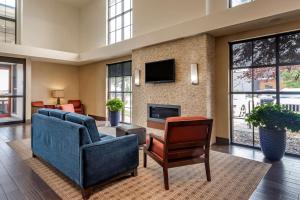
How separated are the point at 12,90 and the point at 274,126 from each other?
8901 mm

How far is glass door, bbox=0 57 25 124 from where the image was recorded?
292 inches

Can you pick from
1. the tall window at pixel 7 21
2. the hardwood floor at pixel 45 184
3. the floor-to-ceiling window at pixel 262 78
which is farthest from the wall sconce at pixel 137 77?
the tall window at pixel 7 21

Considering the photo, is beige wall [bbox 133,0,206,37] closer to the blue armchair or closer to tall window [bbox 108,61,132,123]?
tall window [bbox 108,61,132,123]

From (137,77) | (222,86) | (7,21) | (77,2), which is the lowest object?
(222,86)

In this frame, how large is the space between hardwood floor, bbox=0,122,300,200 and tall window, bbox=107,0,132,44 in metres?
5.71

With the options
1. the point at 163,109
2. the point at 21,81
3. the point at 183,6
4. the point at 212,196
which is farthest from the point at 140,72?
the point at 21,81

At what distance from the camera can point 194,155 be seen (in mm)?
2707

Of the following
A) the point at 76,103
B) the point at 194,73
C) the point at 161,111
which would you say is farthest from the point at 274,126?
the point at 76,103

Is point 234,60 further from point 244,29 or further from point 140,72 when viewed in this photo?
point 140,72

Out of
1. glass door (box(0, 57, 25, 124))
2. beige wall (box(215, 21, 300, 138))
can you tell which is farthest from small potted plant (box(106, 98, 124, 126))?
glass door (box(0, 57, 25, 124))

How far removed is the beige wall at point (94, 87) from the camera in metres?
8.68

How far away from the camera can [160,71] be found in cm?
568

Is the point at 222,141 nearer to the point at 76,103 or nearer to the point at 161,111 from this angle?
the point at 161,111

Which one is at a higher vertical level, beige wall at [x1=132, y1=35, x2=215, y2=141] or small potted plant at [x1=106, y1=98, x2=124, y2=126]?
beige wall at [x1=132, y1=35, x2=215, y2=141]
